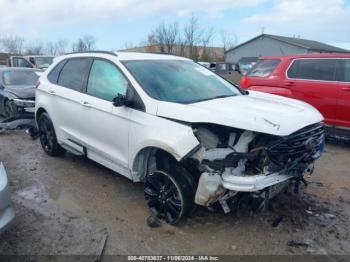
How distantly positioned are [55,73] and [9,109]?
418cm

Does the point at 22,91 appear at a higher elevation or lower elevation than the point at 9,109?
higher

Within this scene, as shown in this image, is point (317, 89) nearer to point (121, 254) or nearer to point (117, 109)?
point (117, 109)

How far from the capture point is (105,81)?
4.91 m

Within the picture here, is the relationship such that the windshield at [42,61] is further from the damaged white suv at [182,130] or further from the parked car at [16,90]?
the damaged white suv at [182,130]

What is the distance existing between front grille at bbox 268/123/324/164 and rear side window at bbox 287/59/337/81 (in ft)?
12.7

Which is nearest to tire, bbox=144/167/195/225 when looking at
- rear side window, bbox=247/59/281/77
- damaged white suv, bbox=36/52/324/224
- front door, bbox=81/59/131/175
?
damaged white suv, bbox=36/52/324/224

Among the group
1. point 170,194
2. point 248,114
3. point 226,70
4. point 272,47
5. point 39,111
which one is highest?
point 272,47

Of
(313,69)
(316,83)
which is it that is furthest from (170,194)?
(313,69)

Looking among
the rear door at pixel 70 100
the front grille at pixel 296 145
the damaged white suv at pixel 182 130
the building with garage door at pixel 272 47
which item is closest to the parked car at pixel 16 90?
the rear door at pixel 70 100

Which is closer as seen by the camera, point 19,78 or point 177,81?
point 177,81

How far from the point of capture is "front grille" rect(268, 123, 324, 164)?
11.7ft

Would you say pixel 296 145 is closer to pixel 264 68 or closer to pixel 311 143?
pixel 311 143

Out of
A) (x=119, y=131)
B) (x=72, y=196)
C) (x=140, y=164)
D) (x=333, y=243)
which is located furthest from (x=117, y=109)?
(x=333, y=243)

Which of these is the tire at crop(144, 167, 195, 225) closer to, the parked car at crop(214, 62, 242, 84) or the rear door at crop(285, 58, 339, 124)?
the rear door at crop(285, 58, 339, 124)
